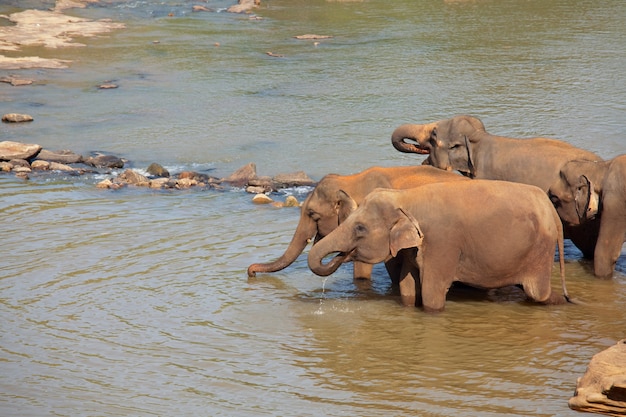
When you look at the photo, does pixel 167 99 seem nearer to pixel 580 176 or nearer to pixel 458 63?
pixel 458 63

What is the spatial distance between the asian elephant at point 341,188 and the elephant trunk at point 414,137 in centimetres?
166

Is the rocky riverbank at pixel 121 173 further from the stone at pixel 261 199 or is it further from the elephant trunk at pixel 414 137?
the elephant trunk at pixel 414 137

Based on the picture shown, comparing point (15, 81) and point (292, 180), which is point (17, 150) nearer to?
point (292, 180)

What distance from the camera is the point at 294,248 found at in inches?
371

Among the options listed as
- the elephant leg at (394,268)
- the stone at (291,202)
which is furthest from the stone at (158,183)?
the elephant leg at (394,268)

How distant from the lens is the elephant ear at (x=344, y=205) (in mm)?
8945

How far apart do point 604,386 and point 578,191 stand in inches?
130

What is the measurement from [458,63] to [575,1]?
897 centimetres

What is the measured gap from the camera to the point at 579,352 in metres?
7.90

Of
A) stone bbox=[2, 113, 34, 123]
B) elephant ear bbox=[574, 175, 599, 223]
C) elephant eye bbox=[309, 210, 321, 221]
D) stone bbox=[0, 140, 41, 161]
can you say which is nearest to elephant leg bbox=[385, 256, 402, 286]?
elephant eye bbox=[309, 210, 321, 221]

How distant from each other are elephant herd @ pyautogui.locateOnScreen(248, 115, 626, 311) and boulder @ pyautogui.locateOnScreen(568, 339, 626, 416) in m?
1.90

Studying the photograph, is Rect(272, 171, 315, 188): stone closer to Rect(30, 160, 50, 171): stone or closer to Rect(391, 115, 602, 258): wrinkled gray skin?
Rect(391, 115, 602, 258): wrinkled gray skin

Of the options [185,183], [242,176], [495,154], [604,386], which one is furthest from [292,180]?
[604,386]

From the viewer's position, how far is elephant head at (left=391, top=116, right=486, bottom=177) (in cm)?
1055
